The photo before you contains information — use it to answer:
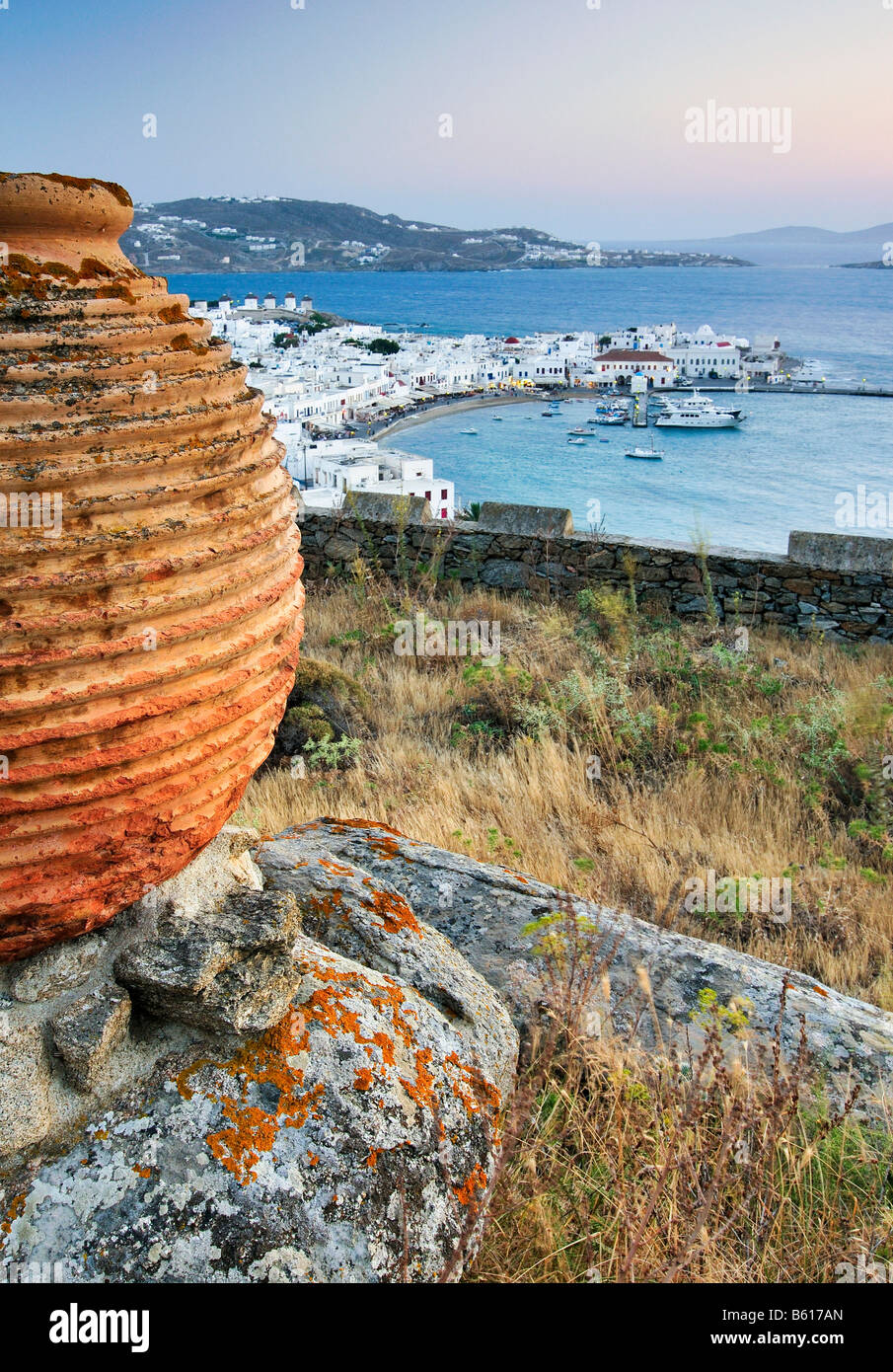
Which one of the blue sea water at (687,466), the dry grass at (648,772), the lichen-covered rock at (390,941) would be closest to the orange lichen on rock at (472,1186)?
the lichen-covered rock at (390,941)

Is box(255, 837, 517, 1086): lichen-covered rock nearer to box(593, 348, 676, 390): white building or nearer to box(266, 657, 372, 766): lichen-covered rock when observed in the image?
box(266, 657, 372, 766): lichen-covered rock

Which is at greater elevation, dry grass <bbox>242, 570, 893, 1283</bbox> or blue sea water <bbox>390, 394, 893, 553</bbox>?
blue sea water <bbox>390, 394, 893, 553</bbox>

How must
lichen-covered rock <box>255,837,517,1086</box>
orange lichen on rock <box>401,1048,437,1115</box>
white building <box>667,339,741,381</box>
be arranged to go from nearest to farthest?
orange lichen on rock <box>401,1048,437,1115</box>
lichen-covered rock <box>255,837,517,1086</box>
white building <box>667,339,741,381</box>

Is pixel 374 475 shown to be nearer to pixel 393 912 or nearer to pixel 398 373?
pixel 393 912

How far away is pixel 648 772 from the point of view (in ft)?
17.0

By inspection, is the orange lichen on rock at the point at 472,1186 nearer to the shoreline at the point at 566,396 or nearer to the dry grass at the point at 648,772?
the dry grass at the point at 648,772

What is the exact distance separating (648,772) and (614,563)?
3.58 meters

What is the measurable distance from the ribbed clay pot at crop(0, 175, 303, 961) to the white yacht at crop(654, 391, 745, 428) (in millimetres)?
37787

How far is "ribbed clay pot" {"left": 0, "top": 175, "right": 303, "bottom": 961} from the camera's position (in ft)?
4.88

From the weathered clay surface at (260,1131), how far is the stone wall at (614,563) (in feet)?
21.6

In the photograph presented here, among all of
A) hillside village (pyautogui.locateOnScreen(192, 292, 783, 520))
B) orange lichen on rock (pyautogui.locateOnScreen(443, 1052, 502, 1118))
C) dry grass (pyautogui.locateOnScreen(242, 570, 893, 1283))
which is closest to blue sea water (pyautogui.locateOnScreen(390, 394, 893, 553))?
hillside village (pyautogui.locateOnScreen(192, 292, 783, 520))

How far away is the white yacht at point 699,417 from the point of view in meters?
36.9

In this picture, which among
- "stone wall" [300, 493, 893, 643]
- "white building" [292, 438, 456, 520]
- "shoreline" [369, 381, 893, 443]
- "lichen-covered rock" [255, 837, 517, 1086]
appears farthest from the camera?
"shoreline" [369, 381, 893, 443]

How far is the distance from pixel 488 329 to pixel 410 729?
8946cm
